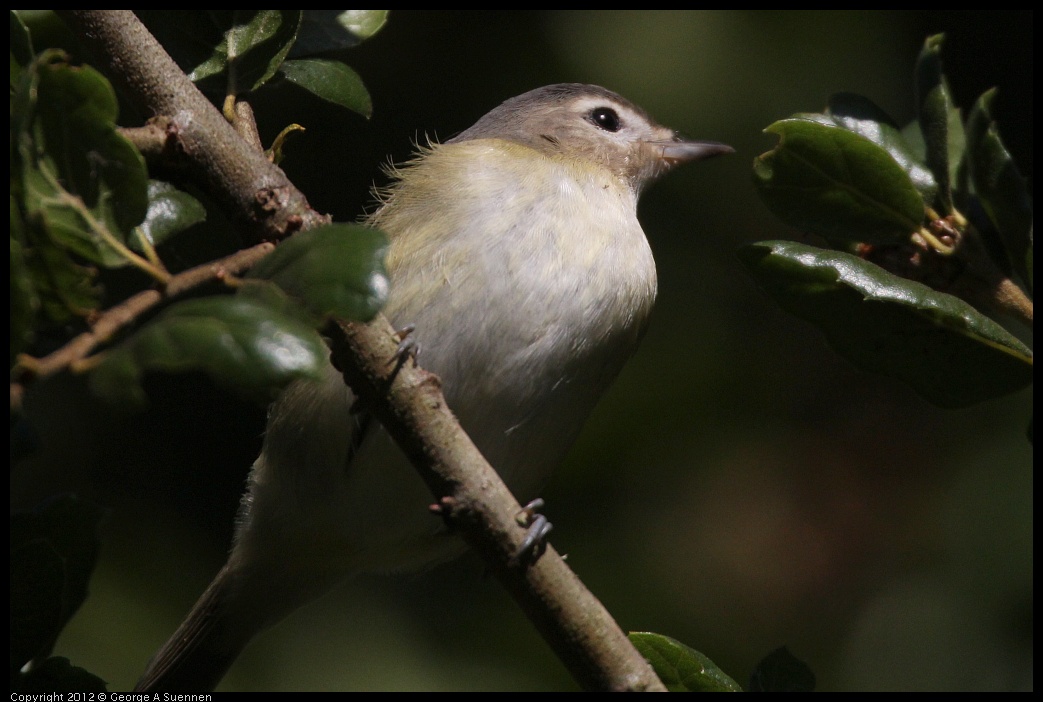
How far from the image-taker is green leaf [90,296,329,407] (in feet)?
4.00

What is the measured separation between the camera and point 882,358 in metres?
1.92

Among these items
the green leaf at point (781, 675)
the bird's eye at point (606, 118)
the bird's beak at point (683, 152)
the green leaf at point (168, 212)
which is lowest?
the green leaf at point (781, 675)

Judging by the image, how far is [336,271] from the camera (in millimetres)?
1397

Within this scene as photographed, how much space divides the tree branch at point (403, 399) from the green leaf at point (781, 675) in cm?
20

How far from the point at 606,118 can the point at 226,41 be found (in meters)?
1.72

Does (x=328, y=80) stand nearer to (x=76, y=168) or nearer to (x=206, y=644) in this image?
(x=76, y=168)

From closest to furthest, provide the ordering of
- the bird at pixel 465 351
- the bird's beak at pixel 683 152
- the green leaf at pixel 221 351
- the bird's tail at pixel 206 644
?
the green leaf at pixel 221 351
the bird at pixel 465 351
the bird's tail at pixel 206 644
the bird's beak at pixel 683 152

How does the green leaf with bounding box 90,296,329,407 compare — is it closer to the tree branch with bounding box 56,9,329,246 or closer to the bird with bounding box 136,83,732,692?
the tree branch with bounding box 56,9,329,246

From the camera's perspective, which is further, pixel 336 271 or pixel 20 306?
pixel 336 271

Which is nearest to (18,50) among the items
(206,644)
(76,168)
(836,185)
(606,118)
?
(76,168)

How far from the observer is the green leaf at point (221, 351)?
1219mm

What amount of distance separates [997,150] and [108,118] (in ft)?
4.99

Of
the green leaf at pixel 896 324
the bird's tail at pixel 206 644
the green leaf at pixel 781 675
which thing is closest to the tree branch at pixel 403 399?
the green leaf at pixel 781 675

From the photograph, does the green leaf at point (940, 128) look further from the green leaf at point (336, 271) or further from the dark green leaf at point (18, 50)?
the dark green leaf at point (18, 50)
